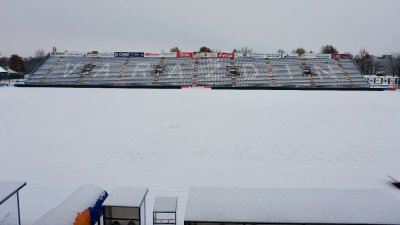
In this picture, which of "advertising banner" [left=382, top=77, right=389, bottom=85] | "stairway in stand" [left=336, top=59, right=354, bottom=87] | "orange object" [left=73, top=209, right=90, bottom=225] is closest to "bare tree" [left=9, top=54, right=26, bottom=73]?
"stairway in stand" [left=336, top=59, right=354, bottom=87]

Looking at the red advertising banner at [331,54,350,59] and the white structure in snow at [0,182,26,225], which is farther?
the red advertising banner at [331,54,350,59]

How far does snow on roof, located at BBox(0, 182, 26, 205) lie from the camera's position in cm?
444

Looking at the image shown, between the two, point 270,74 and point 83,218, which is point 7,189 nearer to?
point 83,218

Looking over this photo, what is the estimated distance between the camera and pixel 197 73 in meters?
44.0

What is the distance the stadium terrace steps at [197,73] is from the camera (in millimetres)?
41594

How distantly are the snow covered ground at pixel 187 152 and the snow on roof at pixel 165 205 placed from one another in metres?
0.49

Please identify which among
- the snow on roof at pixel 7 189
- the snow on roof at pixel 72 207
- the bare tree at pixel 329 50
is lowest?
the snow on roof at pixel 72 207

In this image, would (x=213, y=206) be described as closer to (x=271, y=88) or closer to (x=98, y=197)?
(x=98, y=197)

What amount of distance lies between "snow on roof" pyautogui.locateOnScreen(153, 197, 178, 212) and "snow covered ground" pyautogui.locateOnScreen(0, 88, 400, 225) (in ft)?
1.62

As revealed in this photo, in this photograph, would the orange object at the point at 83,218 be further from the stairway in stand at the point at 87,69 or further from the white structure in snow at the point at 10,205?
the stairway in stand at the point at 87,69

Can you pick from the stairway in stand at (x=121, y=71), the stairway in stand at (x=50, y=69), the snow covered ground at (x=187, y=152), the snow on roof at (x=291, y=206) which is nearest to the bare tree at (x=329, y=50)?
the stairway in stand at (x=121, y=71)

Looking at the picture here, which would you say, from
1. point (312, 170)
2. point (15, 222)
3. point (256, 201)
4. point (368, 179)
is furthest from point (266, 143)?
point (15, 222)

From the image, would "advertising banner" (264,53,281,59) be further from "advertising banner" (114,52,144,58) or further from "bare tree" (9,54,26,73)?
"bare tree" (9,54,26,73)

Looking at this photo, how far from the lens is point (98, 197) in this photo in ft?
15.8
